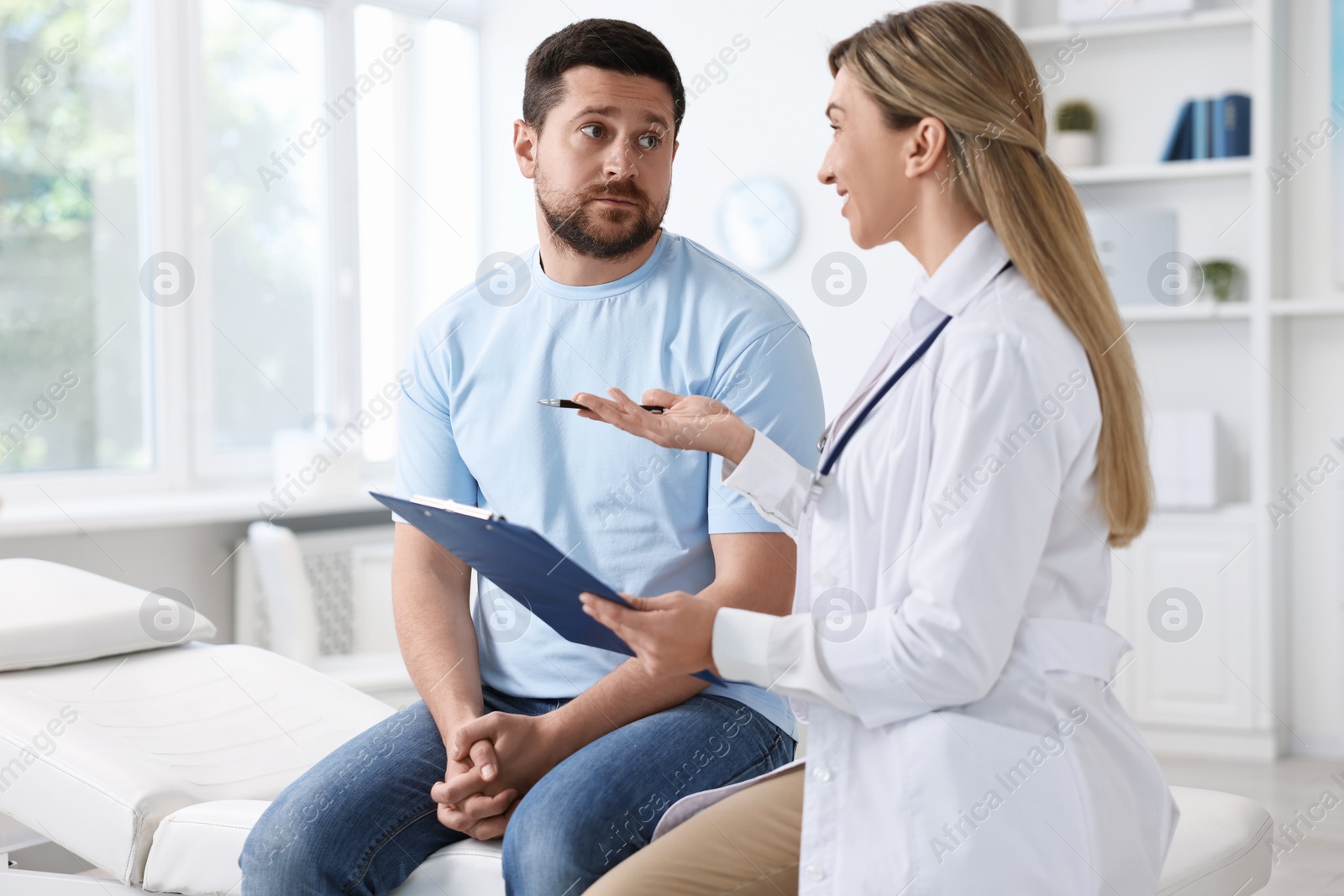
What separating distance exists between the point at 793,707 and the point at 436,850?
435 millimetres

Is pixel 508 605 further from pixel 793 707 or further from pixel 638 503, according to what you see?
pixel 793 707

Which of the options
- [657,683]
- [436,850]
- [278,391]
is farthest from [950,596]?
[278,391]

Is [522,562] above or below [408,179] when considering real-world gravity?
below

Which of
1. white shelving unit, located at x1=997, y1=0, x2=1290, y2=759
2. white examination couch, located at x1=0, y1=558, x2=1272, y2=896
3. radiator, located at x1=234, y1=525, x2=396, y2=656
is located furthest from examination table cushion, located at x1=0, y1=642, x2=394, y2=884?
white shelving unit, located at x1=997, y1=0, x2=1290, y2=759

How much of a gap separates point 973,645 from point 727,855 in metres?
0.34

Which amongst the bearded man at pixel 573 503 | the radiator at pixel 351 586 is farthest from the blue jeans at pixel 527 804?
the radiator at pixel 351 586

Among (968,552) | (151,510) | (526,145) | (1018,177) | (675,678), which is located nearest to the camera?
(968,552)

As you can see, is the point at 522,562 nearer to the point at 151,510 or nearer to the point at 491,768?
the point at 491,768

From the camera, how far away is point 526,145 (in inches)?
65.9

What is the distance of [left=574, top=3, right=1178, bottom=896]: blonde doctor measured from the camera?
1.00 meters

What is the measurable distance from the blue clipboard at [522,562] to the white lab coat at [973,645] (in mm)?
136

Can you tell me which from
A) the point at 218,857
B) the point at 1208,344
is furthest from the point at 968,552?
the point at 1208,344

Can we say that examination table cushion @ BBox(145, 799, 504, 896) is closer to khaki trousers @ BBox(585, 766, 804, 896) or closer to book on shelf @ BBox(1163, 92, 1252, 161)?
khaki trousers @ BBox(585, 766, 804, 896)

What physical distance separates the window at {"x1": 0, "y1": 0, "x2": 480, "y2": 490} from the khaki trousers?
107 inches
